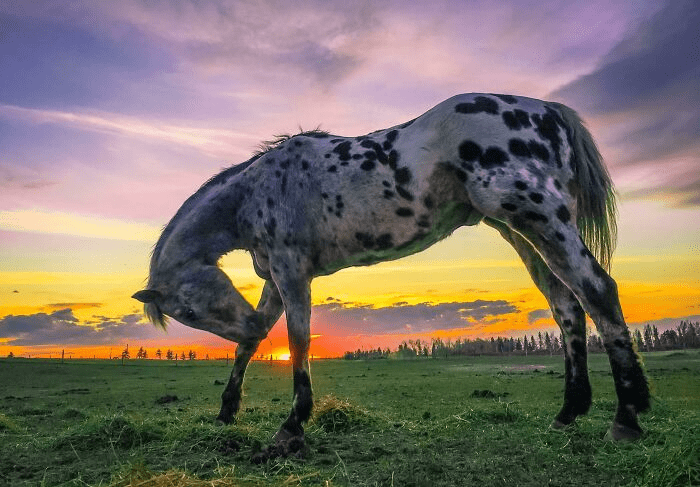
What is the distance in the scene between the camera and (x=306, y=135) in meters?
6.60

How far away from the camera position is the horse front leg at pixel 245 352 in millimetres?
6707

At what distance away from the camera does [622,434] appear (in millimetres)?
4324

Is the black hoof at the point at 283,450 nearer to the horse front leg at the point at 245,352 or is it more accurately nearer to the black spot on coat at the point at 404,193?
the horse front leg at the point at 245,352

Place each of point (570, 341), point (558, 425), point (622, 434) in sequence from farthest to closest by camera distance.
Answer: point (570, 341) < point (558, 425) < point (622, 434)

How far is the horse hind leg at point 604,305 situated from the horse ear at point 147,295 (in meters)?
4.55

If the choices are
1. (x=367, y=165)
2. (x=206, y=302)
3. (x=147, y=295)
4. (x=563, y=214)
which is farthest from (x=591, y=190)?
(x=147, y=295)

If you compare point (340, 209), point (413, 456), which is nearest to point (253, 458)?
point (413, 456)

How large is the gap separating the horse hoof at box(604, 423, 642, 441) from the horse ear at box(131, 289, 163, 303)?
5121 mm

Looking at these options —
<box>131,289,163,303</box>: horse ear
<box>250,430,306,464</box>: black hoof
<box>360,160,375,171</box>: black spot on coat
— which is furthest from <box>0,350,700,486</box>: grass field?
<box>360,160,375,171</box>: black spot on coat

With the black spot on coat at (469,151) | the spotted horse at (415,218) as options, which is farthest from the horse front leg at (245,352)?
the black spot on coat at (469,151)

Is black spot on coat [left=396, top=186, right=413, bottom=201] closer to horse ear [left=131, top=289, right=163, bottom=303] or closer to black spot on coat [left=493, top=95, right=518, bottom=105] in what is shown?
black spot on coat [left=493, top=95, right=518, bottom=105]

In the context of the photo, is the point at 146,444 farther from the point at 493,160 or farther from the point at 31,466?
the point at 493,160

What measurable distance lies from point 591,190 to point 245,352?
15.2 ft

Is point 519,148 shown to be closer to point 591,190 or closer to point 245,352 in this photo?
point 591,190
